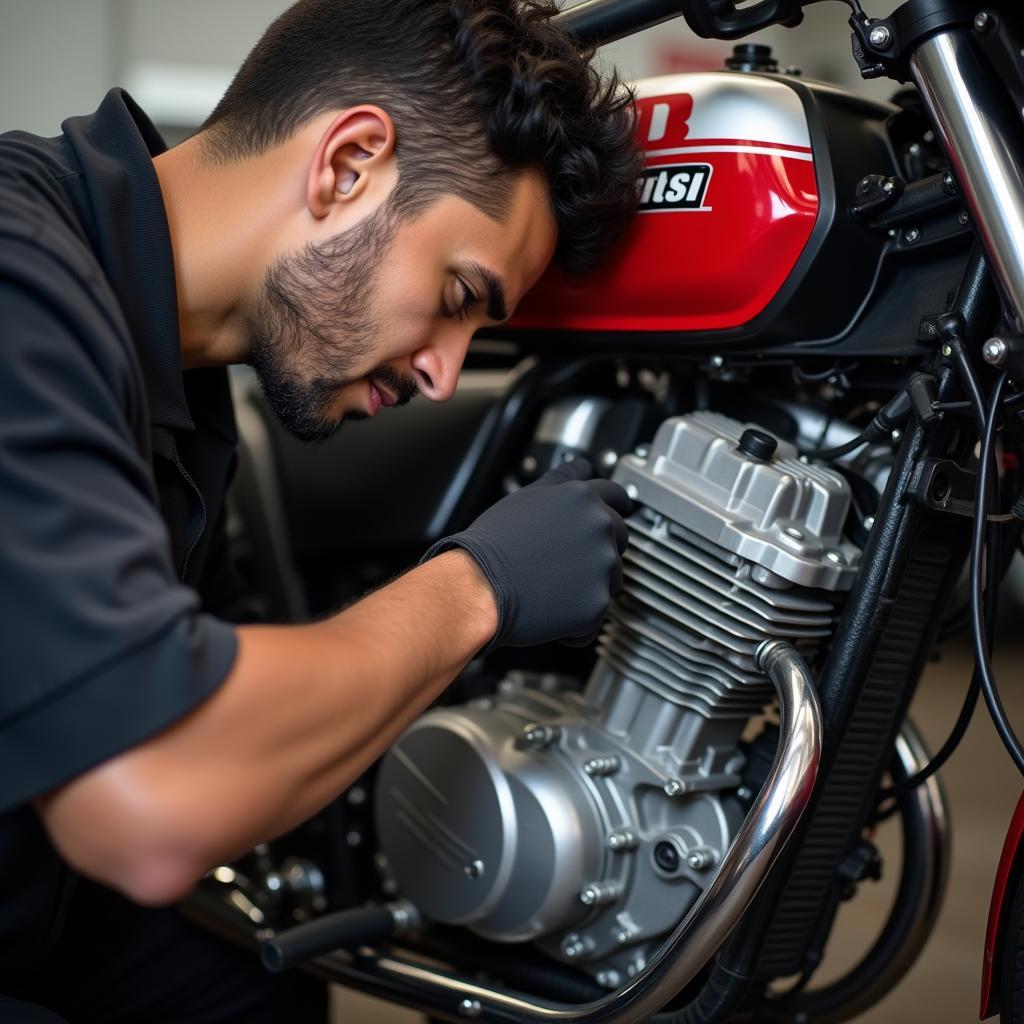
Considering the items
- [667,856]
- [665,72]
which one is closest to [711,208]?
[667,856]

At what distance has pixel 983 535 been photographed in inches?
32.3

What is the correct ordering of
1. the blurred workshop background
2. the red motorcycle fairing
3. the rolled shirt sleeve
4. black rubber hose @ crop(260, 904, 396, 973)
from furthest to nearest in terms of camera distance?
the blurred workshop background
black rubber hose @ crop(260, 904, 396, 973)
the red motorcycle fairing
the rolled shirt sleeve

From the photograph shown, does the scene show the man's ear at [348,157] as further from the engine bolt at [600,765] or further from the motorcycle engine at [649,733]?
the engine bolt at [600,765]

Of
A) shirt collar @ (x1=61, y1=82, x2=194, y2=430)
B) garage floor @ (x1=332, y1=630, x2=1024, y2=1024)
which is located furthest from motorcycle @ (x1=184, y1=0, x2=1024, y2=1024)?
garage floor @ (x1=332, y1=630, x2=1024, y2=1024)

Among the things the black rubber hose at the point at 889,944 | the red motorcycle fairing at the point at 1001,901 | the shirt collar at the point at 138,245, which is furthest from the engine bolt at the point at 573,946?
the shirt collar at the point at 138,245

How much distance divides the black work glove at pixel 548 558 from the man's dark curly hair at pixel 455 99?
25cm

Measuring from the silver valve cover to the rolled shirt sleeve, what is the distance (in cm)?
44

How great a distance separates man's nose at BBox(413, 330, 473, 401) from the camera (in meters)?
0.98

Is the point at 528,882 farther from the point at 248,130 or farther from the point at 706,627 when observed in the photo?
the point at 248,130

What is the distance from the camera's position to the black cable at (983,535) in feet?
2.66

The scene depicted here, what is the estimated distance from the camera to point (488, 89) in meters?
0.97

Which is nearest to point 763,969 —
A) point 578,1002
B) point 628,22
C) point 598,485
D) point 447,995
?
point 578,1002

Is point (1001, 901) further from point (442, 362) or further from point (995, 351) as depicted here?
point (442, 362)

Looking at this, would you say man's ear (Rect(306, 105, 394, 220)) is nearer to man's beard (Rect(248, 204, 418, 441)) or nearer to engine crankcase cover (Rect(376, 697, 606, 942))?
man's beard (Rect(248, 204, 418, 441))
